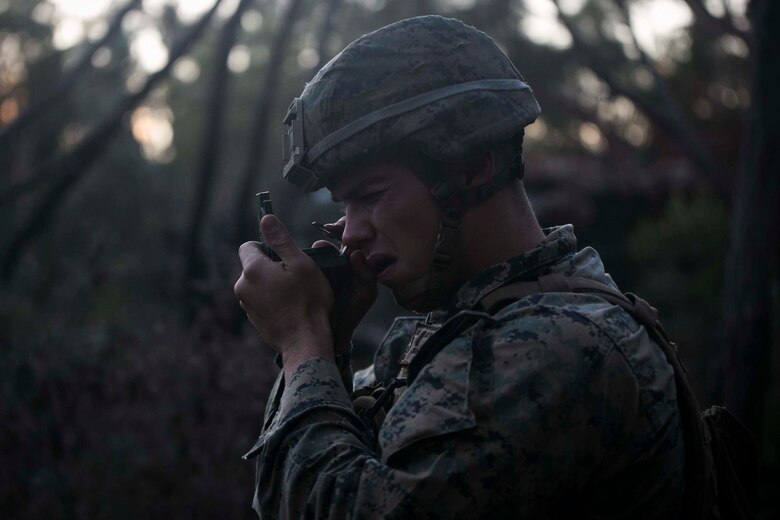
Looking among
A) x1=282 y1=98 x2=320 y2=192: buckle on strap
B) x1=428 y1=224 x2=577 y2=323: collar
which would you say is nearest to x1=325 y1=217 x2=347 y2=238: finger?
x1=282 y1=98 x2=320 y2=192: buckle on strap

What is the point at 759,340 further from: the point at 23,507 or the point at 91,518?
the point at 23,507

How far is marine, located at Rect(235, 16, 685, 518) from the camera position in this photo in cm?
175

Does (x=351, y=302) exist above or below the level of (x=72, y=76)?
below

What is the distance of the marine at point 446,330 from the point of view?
1.75 meters

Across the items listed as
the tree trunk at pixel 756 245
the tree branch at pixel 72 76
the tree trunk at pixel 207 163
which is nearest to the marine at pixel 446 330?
the tree trunk at pixel 756 245

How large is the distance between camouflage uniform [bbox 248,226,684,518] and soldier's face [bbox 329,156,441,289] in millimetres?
262

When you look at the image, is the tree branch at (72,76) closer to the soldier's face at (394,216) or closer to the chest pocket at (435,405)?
the soldier's face at (394,216)

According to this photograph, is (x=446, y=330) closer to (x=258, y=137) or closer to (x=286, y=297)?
(x=286, y=297)

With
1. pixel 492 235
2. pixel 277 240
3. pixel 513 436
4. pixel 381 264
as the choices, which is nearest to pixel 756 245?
pixel 492 235

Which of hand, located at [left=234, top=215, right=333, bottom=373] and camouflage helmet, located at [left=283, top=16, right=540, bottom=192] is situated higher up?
camouflage helmet, located at [left=283, top=16, right=540, bottom=192]

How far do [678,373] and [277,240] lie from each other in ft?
3.09

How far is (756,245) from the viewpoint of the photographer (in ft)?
16.2

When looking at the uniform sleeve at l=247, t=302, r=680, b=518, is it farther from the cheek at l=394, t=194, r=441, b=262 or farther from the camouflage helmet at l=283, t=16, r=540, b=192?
the camouflage helmet at l=283, t=16, r=540, b=192

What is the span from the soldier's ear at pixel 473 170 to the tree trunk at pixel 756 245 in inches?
125
